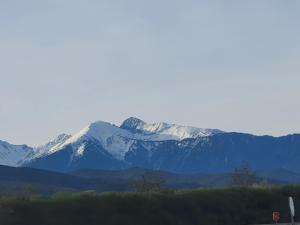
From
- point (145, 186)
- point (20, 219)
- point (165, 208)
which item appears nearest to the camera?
point (20, 219)

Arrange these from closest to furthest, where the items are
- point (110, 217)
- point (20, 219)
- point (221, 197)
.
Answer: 1. point (20, 219)
2. point (110, 217)
3. point (221, 197)

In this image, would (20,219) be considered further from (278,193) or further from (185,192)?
(278,193)

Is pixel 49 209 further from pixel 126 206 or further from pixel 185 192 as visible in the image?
pixel 185 192

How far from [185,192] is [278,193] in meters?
9.96

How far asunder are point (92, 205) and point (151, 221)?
198 inches

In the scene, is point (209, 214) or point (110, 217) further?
point (209, 214)

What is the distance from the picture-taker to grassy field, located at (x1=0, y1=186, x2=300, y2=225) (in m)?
61.3

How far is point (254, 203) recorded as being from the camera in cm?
7306

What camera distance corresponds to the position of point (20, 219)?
59719 mm

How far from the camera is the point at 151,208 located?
6706cm

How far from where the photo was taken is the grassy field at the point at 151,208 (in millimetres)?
61281

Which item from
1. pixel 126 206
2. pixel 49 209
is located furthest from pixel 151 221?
pixel 49 209

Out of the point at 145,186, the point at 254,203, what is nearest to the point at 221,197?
the point at 254,203

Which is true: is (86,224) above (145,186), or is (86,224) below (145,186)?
below
